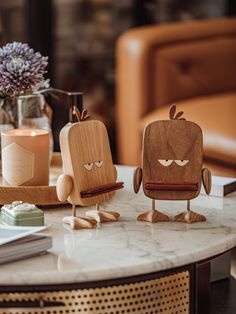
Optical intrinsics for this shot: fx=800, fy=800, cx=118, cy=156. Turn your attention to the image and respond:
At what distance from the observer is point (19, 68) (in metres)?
1.82

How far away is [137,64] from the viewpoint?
3.44m

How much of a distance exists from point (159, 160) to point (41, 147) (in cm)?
34

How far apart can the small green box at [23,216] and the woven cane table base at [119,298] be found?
26cm

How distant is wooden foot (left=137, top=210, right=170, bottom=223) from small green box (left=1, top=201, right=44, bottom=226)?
0.22 meters

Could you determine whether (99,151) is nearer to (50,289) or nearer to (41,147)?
(41,147)

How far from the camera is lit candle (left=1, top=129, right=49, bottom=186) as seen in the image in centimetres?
185

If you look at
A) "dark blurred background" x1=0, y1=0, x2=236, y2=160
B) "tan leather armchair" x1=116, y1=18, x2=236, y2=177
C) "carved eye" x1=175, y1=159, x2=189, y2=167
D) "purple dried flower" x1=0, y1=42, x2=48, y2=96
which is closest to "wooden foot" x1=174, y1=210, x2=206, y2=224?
"carved eye" x1=175, y1=159, x2=189, y2=167

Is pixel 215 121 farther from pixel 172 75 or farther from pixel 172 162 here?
pixel 172 162

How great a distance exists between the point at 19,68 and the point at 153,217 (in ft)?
1.51

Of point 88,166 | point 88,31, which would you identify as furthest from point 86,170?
point 88,31

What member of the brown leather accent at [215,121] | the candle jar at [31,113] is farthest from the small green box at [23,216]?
the brown leather accent at [215,121]

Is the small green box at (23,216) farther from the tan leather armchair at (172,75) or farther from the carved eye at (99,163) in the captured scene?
the tan leather armchair at (172,75)

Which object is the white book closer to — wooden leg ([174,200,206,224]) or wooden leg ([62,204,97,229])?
wooden leg ([62,204,97,229])

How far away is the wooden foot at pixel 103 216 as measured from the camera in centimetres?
171
